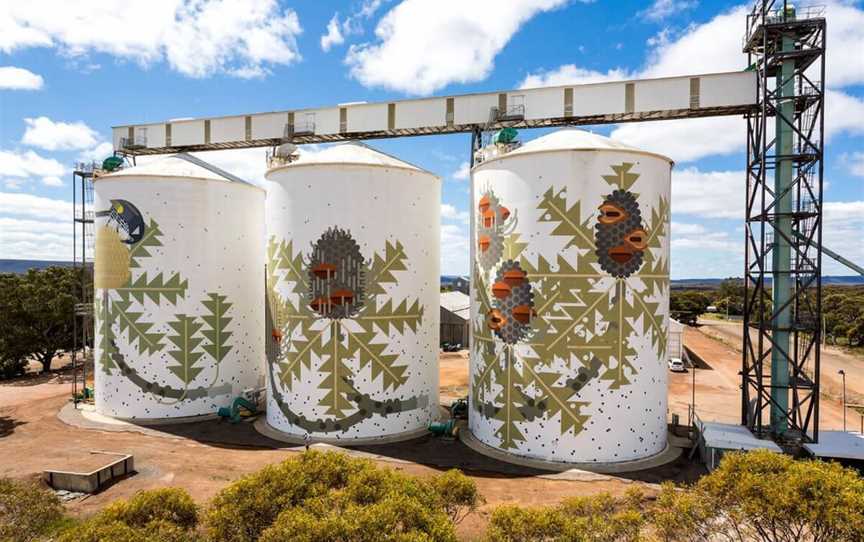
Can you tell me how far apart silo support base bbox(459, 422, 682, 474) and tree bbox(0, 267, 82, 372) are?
115ft

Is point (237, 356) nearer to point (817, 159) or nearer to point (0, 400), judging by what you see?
point (0, 400)

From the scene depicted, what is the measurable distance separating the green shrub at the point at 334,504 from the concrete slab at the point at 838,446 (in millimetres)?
17510

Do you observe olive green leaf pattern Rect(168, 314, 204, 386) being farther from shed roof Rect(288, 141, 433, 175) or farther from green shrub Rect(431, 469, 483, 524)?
green shrub Rect(431, 469, 483, 524)

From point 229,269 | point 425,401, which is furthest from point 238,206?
point 425,401

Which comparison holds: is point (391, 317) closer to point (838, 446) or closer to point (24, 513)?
point (24, 513)

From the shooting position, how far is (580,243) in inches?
802

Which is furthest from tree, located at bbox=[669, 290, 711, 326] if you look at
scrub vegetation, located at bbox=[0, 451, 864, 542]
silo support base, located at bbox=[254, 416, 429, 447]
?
scrub vegetation, located at bbox=[0, 451, 864, 542]

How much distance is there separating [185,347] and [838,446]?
3209 centimetres

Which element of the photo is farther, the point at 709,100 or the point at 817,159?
the point at 709,100

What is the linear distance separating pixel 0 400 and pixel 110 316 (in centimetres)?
1288

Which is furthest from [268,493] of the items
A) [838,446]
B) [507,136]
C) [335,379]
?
[838,446]

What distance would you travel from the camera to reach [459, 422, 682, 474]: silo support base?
20078 millimetres

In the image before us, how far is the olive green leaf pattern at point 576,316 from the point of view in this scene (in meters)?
20.3

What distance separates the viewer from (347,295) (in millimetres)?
23297
